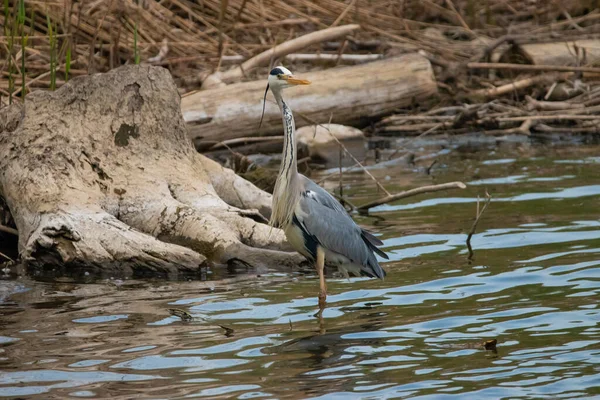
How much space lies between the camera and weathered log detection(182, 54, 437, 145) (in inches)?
479

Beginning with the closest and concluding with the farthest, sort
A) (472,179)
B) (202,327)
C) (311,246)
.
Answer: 1. (202,327)
2. (311,246)
3. (472,179)

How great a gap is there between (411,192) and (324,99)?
459 cm

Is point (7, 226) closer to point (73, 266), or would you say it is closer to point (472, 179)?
point (73, 266)

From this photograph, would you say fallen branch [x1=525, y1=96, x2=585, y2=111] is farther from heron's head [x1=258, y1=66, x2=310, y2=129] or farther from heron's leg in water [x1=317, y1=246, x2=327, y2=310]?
heron's leg in water [x1=317, y1=246, x2=327, y2=310]

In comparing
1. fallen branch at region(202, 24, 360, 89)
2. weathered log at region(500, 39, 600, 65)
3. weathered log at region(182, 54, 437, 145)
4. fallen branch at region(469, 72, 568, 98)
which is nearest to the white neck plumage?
weathered log at region(182, 54, 437, 145)

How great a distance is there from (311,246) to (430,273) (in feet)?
3.13

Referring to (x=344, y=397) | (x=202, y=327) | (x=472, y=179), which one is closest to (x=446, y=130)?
(x=472, y=179)

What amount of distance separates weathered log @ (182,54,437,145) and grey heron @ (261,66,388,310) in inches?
198

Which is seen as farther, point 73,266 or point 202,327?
point 73,266

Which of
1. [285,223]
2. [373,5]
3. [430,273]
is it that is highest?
[373,5]

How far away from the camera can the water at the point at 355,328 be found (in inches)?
194

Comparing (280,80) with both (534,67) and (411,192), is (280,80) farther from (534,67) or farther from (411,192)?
(534,67)

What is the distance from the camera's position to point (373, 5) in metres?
16.6

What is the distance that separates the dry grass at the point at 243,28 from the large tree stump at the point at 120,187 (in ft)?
6.46
